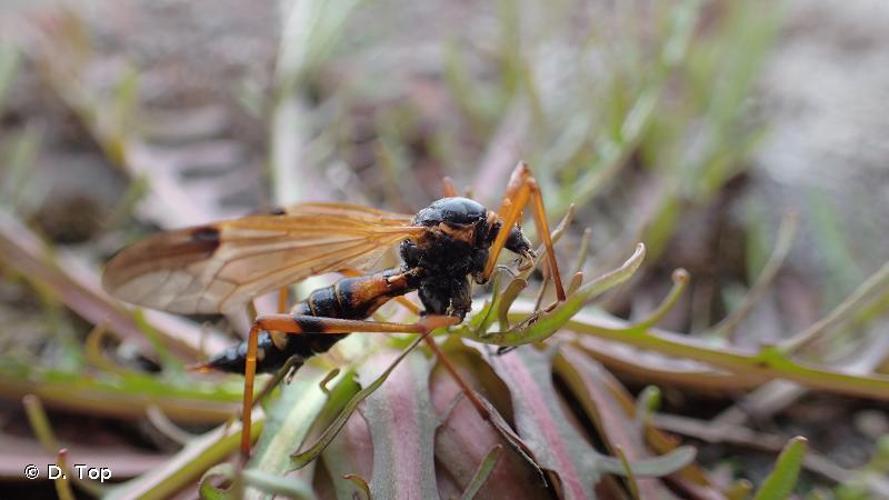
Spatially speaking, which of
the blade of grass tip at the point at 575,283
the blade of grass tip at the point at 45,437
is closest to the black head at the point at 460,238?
the blade of grass tip at the point at 575,283

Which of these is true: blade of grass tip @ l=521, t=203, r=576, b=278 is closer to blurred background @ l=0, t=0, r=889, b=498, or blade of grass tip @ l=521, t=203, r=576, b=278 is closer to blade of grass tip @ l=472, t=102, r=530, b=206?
blurred background @ l=0, t=0, r=889, b=498

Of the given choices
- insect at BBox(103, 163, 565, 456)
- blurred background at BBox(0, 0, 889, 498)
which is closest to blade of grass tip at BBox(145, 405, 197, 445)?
blurred background at BBox(0, 0, 889, 498)

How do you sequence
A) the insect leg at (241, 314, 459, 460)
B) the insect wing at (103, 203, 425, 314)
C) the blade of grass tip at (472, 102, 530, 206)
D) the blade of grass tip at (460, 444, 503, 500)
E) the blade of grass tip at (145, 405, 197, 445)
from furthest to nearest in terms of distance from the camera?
the blade of grass tip at (472, 102, 530, 206) < the blade of grass tip at (145, 405, 197, 445) < the insect wing at (103, 203, 425, 314) < the insect leg at (241, 314, 459, 460) < the blade of grass tip at (460, 444, 503, 500)

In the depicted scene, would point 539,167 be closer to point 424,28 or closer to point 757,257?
point 757,257

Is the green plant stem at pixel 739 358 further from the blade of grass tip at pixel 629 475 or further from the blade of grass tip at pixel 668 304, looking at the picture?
the blade of grass tip at pixel 629 475

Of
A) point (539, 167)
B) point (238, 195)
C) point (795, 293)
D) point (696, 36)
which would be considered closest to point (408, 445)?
point (539, 167)
